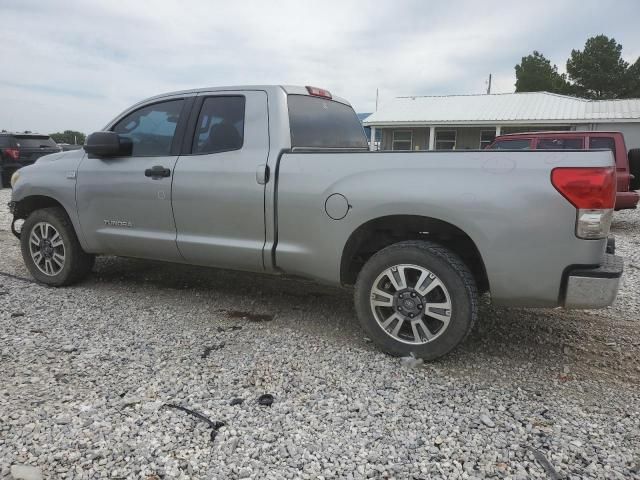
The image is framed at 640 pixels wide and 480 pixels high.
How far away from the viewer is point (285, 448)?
2.30m

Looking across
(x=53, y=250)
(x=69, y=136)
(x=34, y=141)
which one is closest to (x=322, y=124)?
Answer: (x=53, y=250)

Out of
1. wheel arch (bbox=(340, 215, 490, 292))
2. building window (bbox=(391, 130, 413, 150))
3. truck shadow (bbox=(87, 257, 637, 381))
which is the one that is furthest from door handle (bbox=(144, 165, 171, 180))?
building window (bbox=(391, 130, 413, 150))

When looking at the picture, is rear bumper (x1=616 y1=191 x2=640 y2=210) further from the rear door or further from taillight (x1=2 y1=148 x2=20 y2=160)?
taillight (x1=2 y1=148 x2=20 y2=160)

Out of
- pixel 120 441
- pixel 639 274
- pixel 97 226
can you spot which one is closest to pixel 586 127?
pixel 639 274

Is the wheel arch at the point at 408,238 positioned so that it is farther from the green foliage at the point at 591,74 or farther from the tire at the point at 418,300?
the green foliage at the point at 591,74

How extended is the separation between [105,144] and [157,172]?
0.55 metres

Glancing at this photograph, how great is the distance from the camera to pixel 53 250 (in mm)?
4625

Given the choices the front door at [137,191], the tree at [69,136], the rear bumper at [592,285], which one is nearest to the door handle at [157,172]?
the front door at [137,191]

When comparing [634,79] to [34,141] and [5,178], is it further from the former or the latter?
[5,178]

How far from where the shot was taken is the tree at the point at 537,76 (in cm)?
3453

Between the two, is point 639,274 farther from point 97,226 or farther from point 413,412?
point 97,226

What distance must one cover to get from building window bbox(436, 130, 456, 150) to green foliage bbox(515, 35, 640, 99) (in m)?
16.2

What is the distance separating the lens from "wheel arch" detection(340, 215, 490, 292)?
3119 mm

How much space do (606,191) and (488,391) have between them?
1.33 metres
